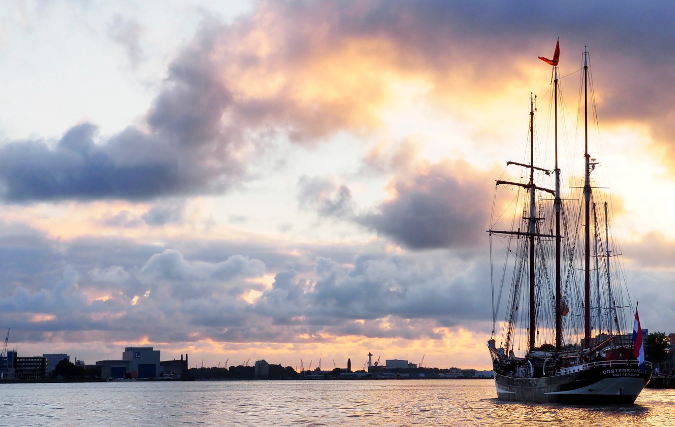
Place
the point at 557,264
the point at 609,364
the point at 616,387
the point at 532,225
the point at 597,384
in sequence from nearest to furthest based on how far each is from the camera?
1. the point at 609,364
2. the point at 616,387
3. the point at 597,384
4. the point at 557,264
5. the point at 532,225

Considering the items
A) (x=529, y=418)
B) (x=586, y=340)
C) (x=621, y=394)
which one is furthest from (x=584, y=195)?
(x=529, y=418)

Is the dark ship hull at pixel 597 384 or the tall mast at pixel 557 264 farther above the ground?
the tall mast at pixel 557 264

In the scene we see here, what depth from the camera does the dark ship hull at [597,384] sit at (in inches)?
4075

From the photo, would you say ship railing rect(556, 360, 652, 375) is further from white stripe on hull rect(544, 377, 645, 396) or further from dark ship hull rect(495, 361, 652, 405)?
white stripe on hull rect(544, 377, 645, 396)

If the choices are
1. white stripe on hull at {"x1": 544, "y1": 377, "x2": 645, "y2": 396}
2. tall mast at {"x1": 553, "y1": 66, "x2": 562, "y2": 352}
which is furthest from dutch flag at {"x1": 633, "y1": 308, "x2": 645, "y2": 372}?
tall mast at {"x1": 553, "y1": 66, "x2": 562, "y2": 352}

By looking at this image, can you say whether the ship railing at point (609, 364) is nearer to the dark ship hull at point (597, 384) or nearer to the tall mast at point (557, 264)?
the dark ship hull at point (597, 384)

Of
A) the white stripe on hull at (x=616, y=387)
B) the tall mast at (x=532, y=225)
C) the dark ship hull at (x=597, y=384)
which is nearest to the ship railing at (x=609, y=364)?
the dark ship hull at (x=597, y=384)

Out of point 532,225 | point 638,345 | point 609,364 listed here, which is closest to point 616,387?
point 609,364

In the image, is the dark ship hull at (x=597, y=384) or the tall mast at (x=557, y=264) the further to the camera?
the tall mast at (x=557, y=264)

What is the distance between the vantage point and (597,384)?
10500 cm

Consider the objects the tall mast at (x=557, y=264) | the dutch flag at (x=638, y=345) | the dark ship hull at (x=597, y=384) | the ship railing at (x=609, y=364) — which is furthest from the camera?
the tall mast at (x=557, y=264)

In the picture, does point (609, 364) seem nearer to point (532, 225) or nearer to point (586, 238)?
point (586, 238)

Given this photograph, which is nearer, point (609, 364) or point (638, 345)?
point (638, 345)

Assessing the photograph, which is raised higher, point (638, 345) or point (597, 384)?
point (638, 345)
